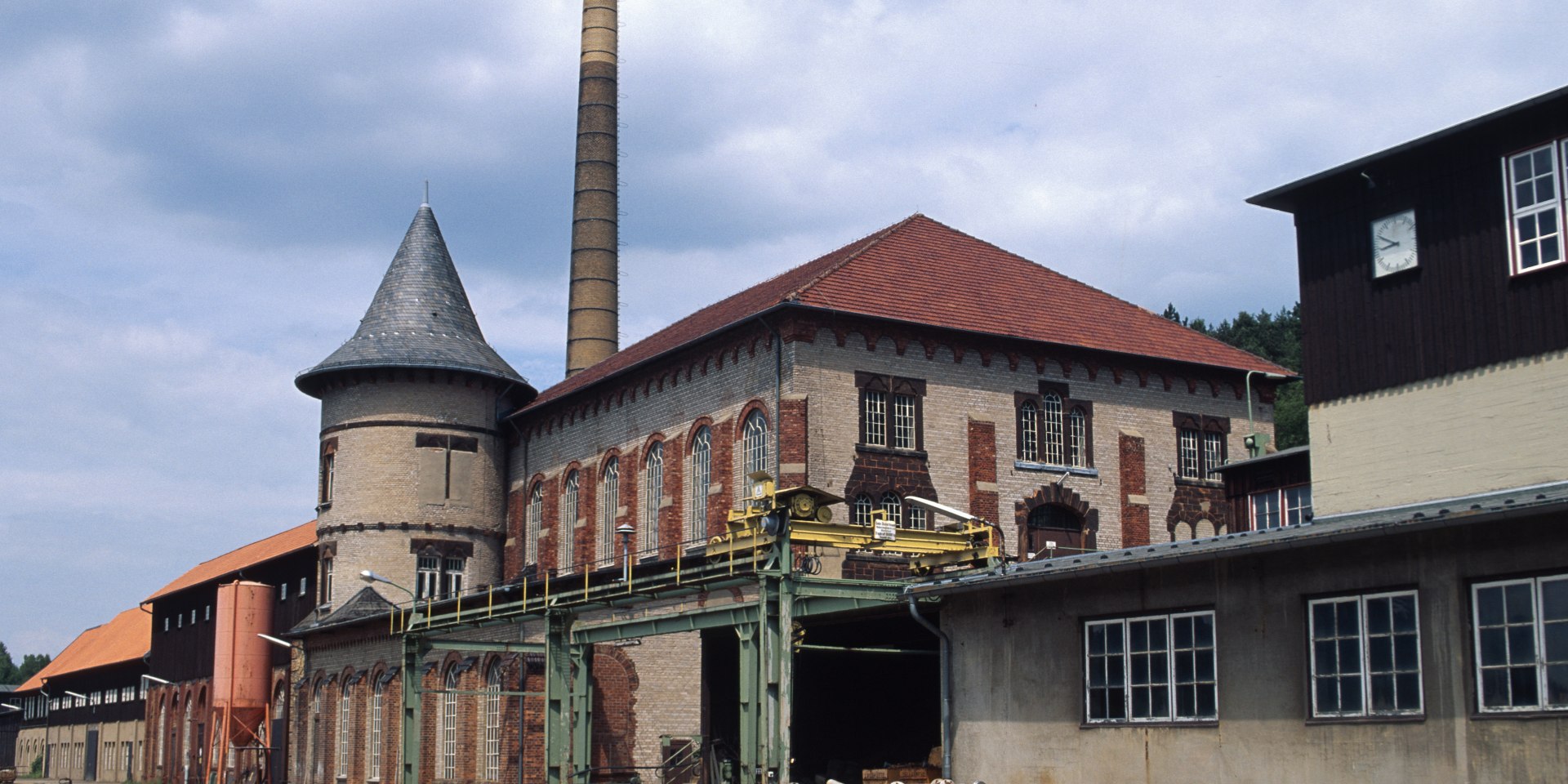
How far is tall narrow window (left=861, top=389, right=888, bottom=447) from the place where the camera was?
34906 mm

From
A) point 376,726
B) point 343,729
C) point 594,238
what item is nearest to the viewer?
point 376,726

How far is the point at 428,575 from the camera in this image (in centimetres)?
4734

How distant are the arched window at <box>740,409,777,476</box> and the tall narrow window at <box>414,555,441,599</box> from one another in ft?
48.2

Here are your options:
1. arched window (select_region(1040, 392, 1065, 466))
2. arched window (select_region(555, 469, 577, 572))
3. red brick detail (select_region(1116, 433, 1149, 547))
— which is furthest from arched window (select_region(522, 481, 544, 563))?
red brick detail (select_region(1116, 433, 1149, 547))

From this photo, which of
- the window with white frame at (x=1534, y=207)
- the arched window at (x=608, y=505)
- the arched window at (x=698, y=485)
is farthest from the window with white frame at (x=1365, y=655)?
the arched window at (x=608, y=505)

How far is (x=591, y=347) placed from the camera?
180 feet

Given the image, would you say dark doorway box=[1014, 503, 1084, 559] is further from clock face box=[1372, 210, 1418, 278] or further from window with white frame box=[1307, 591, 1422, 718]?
window with white frame box=[1307, 591, 1422, 718]

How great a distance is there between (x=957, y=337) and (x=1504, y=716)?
2073 cm

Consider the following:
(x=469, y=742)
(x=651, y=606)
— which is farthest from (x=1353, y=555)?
(x=469, y=742)

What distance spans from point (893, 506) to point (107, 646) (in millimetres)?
54556

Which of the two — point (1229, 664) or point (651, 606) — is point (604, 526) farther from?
point (1229, 664)

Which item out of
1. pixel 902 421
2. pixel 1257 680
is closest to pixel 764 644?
pixel 1257 680

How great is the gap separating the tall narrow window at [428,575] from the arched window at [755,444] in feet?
48.2

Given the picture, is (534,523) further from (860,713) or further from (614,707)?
(860,713)
